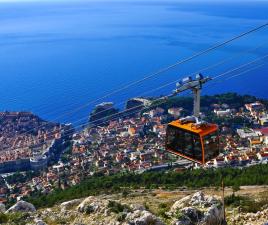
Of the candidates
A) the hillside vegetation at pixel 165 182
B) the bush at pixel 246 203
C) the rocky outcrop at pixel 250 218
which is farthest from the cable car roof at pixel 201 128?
the hillside vegetation at pixel 165 182

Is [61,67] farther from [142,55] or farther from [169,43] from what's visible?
[169,43]

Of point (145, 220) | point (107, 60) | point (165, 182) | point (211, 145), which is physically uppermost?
point (107, 60)

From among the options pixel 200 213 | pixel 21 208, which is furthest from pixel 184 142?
pixel 21 208

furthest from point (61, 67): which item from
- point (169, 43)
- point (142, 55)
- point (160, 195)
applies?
point (160, 195)

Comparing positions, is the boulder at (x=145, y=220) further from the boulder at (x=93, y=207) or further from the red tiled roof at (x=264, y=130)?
the red tiled roof at (x=264, y=130)

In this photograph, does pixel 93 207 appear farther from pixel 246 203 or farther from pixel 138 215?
pixel 246 203

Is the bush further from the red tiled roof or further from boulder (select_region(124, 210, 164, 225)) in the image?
the red tiled roof
